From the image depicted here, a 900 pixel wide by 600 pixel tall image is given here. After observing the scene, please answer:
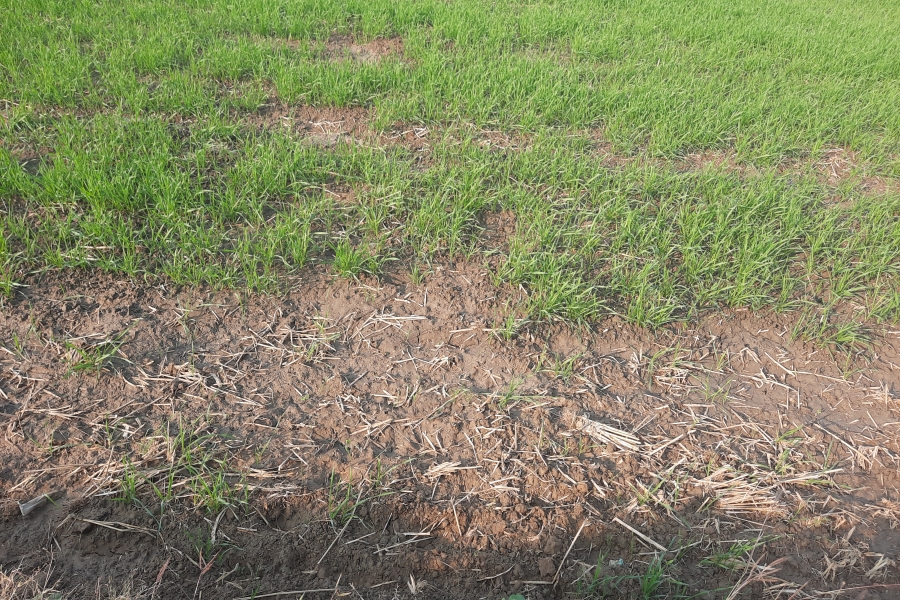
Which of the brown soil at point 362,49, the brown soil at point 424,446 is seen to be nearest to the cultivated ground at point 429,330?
the brown soil at point 424,446

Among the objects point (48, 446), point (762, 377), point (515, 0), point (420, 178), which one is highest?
point (515, 0)

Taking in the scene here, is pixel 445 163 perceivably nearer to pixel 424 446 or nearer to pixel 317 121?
pixel 317 121

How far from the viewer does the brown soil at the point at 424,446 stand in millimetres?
1687

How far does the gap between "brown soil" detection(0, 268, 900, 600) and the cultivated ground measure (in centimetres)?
1

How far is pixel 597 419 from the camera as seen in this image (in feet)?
7.23

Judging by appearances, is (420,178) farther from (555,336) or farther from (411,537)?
(411,537)

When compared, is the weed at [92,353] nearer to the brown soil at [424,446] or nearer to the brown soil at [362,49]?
the brown soil at [424,446]

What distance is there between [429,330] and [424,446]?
61cm

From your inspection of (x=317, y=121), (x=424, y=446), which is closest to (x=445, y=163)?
(x=317, y=121)

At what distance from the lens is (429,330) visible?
8.23 ft

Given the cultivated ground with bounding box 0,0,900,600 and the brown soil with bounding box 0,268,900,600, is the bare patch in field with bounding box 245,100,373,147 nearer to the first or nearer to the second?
the cultivated ground with bounding box 0,0,900,600

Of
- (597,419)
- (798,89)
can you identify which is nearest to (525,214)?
(597,419)

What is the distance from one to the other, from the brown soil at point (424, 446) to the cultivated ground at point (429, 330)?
0.04 feet

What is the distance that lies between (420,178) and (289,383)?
5.06 ft
